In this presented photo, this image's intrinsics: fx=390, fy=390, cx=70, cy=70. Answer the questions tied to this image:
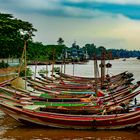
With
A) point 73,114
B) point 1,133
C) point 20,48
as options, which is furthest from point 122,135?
point 20,48

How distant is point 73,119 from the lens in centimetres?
1753

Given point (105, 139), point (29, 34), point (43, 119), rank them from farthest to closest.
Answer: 1. point (29, 34)
2. point (43, 119)
3. point (105, 139)

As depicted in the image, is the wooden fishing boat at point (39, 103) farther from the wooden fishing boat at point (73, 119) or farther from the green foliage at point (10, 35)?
the green foliage at point (10, 35)

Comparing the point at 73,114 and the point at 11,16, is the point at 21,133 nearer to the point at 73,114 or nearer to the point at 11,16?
the point at 73,114

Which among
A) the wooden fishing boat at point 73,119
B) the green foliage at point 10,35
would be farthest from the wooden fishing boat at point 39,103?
the green foliage at point 10,35

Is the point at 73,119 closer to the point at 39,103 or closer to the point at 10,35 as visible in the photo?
the point at 39,103

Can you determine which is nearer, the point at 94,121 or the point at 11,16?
the point at 94,121

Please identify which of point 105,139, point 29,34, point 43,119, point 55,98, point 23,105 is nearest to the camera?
point 105,139

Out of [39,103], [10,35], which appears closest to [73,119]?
[39,103]

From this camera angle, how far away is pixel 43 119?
58.6 feet

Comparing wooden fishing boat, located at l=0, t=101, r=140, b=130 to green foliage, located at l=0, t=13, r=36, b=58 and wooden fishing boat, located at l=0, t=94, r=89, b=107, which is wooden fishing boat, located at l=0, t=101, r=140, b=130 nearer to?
wooden fishing boat, located at l=0, t=94, r=89, b=107

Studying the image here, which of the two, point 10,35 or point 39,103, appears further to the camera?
point 10,35

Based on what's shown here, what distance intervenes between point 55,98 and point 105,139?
6888 millimetres

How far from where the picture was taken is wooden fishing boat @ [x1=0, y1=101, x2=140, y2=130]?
57.2ft
